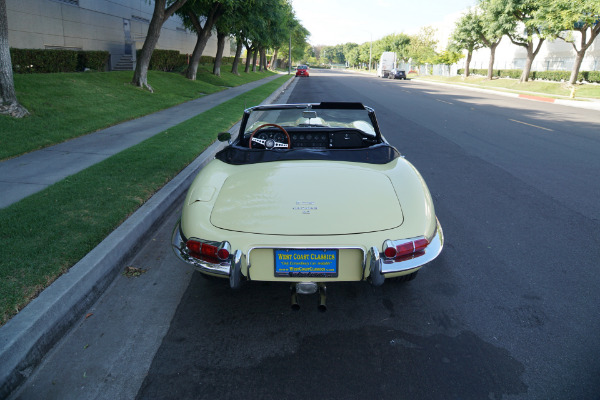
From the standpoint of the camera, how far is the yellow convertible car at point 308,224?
2572 millimetres

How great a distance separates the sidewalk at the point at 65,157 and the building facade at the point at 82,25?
36.7ft

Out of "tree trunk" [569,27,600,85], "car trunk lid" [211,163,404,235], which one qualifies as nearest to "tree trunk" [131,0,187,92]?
"car trunk lid" [211,163,404,235]

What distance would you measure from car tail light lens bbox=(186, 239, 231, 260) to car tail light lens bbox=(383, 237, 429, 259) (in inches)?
39.3

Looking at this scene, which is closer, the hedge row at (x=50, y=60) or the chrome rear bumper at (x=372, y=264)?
the chrome rear bumper at (x=372, y=264)

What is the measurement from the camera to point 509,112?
16672 millimetres

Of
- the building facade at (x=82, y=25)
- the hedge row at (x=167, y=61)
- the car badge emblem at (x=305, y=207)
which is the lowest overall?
the car badge emblem at (x=305, y=207)

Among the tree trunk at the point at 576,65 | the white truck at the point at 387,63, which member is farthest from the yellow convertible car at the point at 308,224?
the white truck at the point at 387,63

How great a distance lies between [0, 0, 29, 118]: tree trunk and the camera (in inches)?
344

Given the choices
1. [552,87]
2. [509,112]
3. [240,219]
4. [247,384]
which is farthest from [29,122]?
[552,87]

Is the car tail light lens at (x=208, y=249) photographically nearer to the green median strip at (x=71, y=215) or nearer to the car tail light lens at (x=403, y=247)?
the car tail light lens at (x=403, y=247)

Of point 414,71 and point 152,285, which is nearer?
point 152,285

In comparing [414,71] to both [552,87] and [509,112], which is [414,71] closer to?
[552,87]

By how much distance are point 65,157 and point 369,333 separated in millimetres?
6506

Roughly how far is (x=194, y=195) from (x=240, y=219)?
59 centimetres
